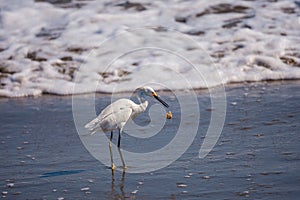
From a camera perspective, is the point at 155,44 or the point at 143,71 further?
the point at 155,44

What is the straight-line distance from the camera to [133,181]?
17.5ft

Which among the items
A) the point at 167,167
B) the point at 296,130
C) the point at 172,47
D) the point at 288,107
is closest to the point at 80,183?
the point at 167,167

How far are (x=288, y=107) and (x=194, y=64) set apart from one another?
269 centimetres

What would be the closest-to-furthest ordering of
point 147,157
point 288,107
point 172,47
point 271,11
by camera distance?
point 147,157 → point 288,107 → point 172,47 → point 271,11

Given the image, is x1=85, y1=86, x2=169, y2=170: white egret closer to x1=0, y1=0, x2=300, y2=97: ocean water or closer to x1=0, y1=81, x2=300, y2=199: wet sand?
x1=0, y1=81, x2=300, y2=199: wet sand

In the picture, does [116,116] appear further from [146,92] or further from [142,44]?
[142,44]

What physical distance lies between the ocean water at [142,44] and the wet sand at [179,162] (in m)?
1.44

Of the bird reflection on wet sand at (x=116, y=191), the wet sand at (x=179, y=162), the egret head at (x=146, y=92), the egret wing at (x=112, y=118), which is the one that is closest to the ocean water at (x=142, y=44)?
the wet sand at (x=179, y=162)

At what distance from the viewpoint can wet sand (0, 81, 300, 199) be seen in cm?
499

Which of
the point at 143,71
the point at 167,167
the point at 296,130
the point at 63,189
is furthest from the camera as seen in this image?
the point at 143,71

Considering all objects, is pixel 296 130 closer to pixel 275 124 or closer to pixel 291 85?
pixel 275 124

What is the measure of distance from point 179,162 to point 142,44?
510 centimetres

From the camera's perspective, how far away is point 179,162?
229 inches

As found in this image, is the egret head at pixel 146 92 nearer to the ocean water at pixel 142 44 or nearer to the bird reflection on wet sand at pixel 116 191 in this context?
the bird reflection on wet sand at pixel 116 191
